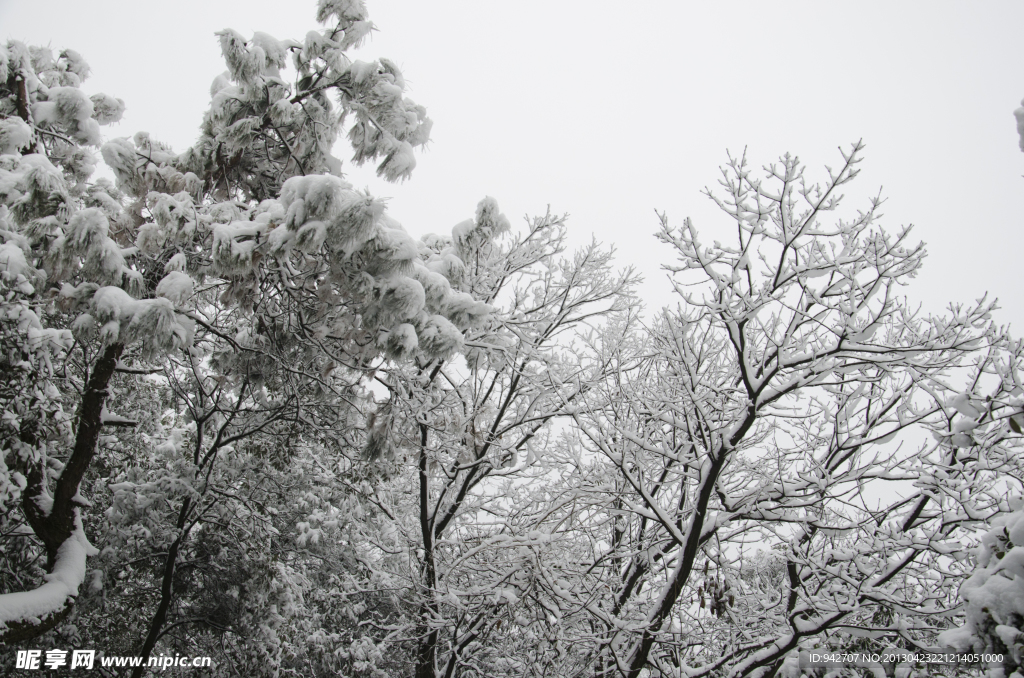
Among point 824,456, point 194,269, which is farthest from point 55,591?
point 824,456

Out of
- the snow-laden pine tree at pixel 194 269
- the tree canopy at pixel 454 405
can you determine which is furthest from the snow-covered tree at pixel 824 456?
the snow-laden pine tree at pixel 194 269

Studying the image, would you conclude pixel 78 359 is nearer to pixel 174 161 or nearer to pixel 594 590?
pixel 174 161

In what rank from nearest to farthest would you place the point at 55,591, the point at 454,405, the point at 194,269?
the point at 55,591 < the point at 194,269 < the point at 454,405

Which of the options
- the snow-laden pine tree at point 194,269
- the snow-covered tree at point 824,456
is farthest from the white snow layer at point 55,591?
the snow-covered tree at point 824,456

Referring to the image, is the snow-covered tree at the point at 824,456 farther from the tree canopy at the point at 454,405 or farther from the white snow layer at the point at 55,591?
the white snow layer at the point at 55,591

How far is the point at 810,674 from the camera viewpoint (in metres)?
4.48

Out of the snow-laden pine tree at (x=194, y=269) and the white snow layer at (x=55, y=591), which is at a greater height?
the snow-laden pine tree at (x=194, y=269)

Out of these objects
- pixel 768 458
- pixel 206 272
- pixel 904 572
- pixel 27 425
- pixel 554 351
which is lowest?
pixel 904 572

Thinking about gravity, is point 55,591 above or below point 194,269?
below

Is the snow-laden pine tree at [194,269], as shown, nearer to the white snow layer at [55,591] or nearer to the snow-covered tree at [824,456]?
the white snow layer at [55,591]

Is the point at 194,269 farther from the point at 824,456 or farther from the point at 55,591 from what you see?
the point at 824,456

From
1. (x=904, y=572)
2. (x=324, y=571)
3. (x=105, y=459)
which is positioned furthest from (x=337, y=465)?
(x=904, y=572)

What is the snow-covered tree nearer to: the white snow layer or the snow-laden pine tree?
the snow-laden pine tree

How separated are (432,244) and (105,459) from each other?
5602 mm
